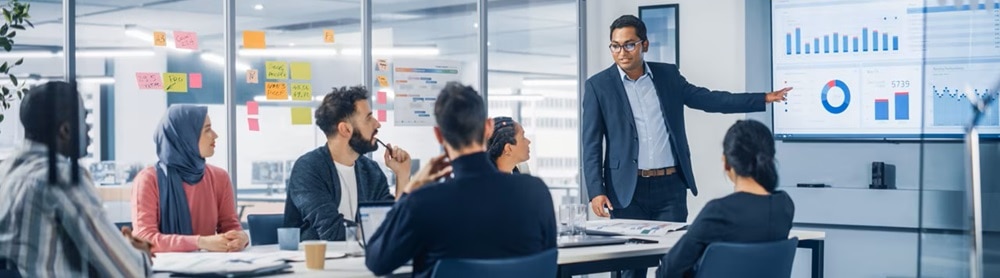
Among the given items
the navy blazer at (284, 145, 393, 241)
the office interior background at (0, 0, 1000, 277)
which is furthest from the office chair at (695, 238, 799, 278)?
the office interior background at (0, 0, 1000, 277)

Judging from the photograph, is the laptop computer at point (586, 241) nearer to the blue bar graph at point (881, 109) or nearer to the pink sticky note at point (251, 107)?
the pink sticky note at point (251, 107)

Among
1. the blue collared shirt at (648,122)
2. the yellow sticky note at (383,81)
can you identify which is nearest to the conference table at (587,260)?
the blue collared shirt at (648,122)

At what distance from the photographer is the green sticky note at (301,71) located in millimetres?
6676

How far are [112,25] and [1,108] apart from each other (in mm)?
732

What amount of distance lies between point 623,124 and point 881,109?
199cm

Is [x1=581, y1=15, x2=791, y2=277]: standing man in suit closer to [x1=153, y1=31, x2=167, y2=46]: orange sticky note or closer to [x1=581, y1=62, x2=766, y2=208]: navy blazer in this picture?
[x1=581, y1=62, x2=766, y2=208]: navy blazer

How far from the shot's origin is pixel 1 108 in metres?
5.46

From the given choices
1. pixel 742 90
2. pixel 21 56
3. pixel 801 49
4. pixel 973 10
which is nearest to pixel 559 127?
pixel 742 90

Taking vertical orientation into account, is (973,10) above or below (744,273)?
above

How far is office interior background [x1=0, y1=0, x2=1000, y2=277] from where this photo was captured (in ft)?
18.6

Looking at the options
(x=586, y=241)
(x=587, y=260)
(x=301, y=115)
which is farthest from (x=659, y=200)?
(x=301, y=115)

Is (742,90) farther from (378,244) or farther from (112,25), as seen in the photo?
(378,244)

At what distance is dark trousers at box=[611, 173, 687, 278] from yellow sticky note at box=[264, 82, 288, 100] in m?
2.29

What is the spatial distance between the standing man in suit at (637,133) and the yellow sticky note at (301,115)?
1.94 meters
